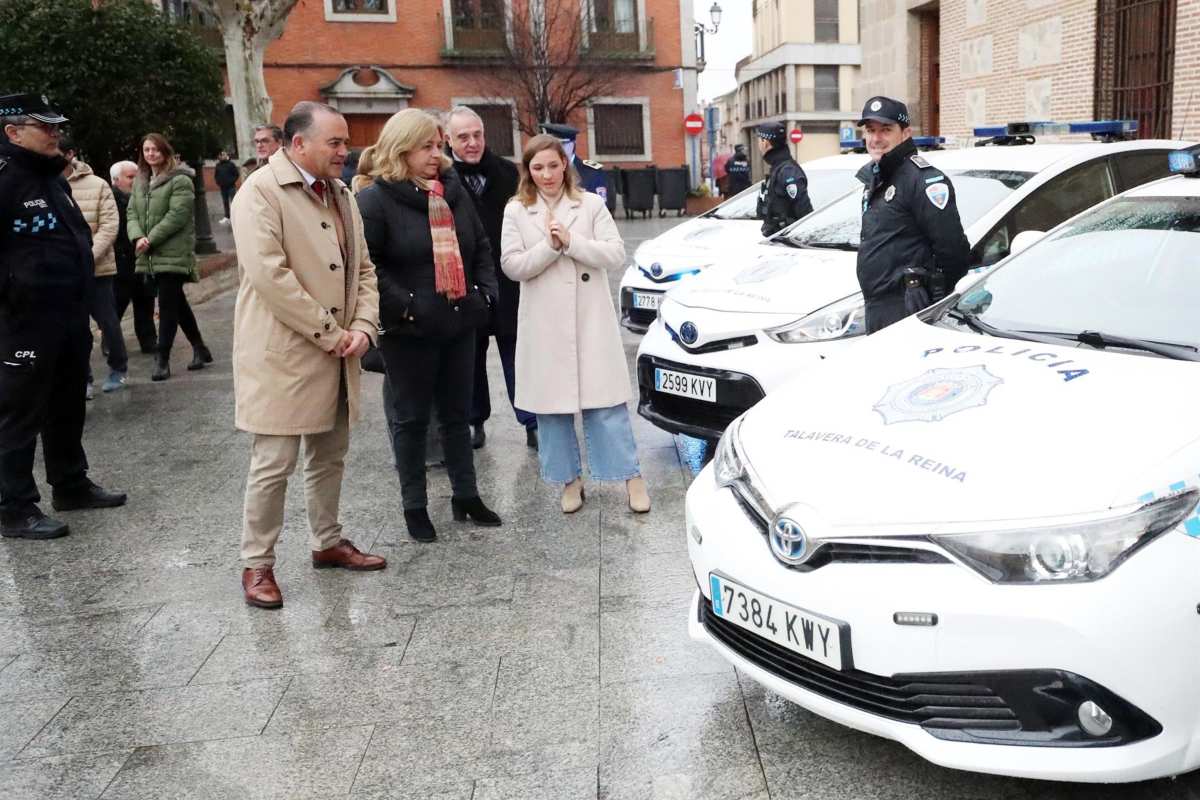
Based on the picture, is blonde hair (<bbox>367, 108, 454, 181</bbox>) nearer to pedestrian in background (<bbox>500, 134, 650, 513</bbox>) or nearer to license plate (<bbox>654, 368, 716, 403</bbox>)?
pedestrian in background (<bbox>500, 134, 650, 513</bbox>)

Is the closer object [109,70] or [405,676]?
[405,676]

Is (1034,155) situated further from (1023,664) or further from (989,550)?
(1023,664)

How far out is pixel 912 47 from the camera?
1936 cm

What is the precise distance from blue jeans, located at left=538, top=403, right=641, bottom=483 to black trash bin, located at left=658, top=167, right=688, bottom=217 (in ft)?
80.0

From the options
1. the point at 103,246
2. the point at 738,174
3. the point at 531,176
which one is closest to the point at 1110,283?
the point at 531,176

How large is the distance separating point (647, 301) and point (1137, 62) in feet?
25.3

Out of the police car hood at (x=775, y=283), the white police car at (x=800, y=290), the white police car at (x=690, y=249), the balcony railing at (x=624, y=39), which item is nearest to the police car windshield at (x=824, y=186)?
the white police car at (x=690, y=249)

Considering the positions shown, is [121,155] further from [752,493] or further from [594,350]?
[752,493]

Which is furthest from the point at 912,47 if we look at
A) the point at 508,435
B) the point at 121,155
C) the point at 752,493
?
the point at 752,493

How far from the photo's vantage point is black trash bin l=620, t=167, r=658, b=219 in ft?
93.7

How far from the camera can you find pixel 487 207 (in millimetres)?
6039

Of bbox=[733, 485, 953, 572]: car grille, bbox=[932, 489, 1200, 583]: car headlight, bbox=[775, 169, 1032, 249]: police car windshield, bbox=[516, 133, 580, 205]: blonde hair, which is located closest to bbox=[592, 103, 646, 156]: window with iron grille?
bbox=[775, 169, 1032, 249]: police car windshield

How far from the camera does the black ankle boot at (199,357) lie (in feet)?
30.4

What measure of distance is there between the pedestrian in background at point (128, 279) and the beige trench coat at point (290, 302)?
16.8ft
